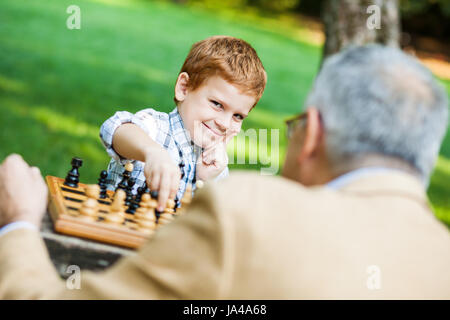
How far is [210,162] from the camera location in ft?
10.7

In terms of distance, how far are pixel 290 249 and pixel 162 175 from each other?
0.96m

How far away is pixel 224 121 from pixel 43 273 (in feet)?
5.28

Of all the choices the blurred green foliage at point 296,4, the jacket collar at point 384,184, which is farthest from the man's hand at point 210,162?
the blurred green foliage at point 296,4

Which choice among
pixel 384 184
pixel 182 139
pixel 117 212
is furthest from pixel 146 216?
pixel 182 139

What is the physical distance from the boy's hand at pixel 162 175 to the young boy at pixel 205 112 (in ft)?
2.04

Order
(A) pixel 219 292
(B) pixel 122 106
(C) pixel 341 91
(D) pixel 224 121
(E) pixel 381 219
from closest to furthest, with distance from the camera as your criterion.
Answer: (A) pixel 219 292 < (E) pixel 381 219 < (C) pixel 341 91 < (D) pixel 224 121 < (B) pixel 122 106

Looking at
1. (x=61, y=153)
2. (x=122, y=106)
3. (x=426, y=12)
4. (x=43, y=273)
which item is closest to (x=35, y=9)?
(x=122, y=106)

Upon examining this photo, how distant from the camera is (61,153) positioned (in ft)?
21.0

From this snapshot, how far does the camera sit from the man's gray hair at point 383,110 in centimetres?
160

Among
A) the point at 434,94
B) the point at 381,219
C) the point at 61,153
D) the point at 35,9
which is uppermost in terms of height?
the point at 35,9

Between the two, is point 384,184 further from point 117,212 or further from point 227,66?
point 227,66

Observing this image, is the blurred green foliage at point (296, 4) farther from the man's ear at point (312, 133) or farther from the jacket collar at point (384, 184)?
the jacket collar at point (384, 184)

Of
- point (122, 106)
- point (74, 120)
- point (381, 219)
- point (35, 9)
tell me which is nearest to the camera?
point (381, 219)
